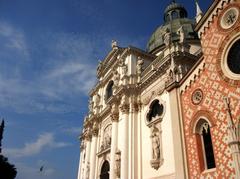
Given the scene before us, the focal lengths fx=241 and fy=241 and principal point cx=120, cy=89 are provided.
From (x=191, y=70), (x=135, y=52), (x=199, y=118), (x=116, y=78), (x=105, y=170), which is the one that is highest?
(x=135, y=52)

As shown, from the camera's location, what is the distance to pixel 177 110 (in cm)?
1386

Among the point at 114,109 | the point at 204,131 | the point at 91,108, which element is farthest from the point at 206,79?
the point at 91,108

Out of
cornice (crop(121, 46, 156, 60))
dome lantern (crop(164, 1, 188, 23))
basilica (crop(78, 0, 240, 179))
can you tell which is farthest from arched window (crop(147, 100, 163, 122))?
dome lantern (crop(164, 1, 188, 23))

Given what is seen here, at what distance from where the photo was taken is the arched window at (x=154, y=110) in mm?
17891

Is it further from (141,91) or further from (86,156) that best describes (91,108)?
(141,91)

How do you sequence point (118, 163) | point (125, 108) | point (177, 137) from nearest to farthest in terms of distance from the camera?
point (177, 137) → point (118, 163) → point (125, 108)

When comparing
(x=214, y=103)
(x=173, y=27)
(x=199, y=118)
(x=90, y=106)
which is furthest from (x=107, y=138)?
(x=173, y=27)

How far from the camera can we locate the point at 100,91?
101 feet

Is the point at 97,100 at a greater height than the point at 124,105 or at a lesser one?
greater

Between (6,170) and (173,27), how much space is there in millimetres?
26496

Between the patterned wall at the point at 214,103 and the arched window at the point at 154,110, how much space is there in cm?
419

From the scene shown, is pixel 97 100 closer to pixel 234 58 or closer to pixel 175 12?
pixel 175 12

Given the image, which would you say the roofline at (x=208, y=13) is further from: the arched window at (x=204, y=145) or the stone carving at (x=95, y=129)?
the stone carving at (x=95, y=129)

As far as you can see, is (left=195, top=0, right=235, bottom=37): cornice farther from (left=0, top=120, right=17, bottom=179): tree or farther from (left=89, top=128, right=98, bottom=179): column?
(left=0, top=120, right=17, bottom=179): tree
